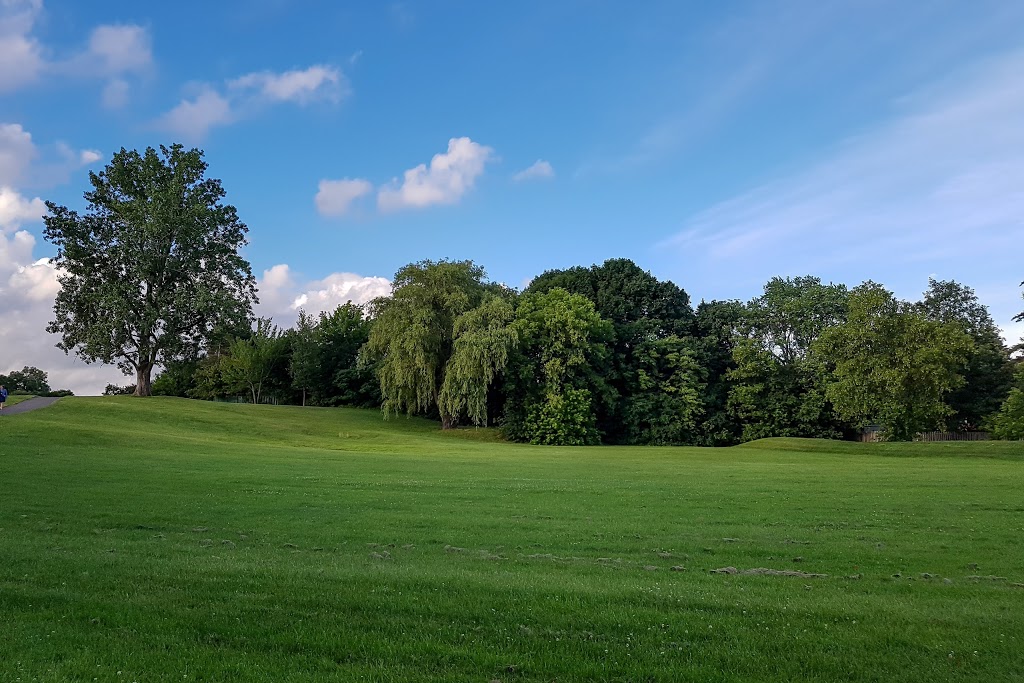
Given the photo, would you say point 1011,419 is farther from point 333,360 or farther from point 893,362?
point 333,360

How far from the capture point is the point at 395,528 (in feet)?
48.5

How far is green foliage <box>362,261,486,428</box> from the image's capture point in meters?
60.0

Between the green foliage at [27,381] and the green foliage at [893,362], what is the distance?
98936 mm

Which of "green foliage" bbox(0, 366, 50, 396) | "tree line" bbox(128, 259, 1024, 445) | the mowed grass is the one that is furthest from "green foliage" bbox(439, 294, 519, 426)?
"green foliage" bbox(0, 366, 50, 396)

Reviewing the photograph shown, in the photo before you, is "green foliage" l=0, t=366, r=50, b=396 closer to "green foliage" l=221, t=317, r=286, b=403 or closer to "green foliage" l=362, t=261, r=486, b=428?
"green foliage" l=221, t=317, r=286, b=403

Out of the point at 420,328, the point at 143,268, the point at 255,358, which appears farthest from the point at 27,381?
the point at 420,328

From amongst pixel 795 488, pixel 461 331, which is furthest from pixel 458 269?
pixel 795 488

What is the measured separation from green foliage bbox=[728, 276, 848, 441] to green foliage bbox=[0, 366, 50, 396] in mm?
90877

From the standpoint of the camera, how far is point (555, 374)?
6188 cm

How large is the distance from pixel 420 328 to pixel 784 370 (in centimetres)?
3709

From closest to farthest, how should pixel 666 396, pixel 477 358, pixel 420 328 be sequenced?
pixel 477 358 → pixel 420 328 → pixel 666 396

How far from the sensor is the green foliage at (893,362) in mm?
52844

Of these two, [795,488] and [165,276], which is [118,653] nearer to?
[795,488]

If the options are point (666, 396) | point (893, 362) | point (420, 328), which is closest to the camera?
point (893, 362)
